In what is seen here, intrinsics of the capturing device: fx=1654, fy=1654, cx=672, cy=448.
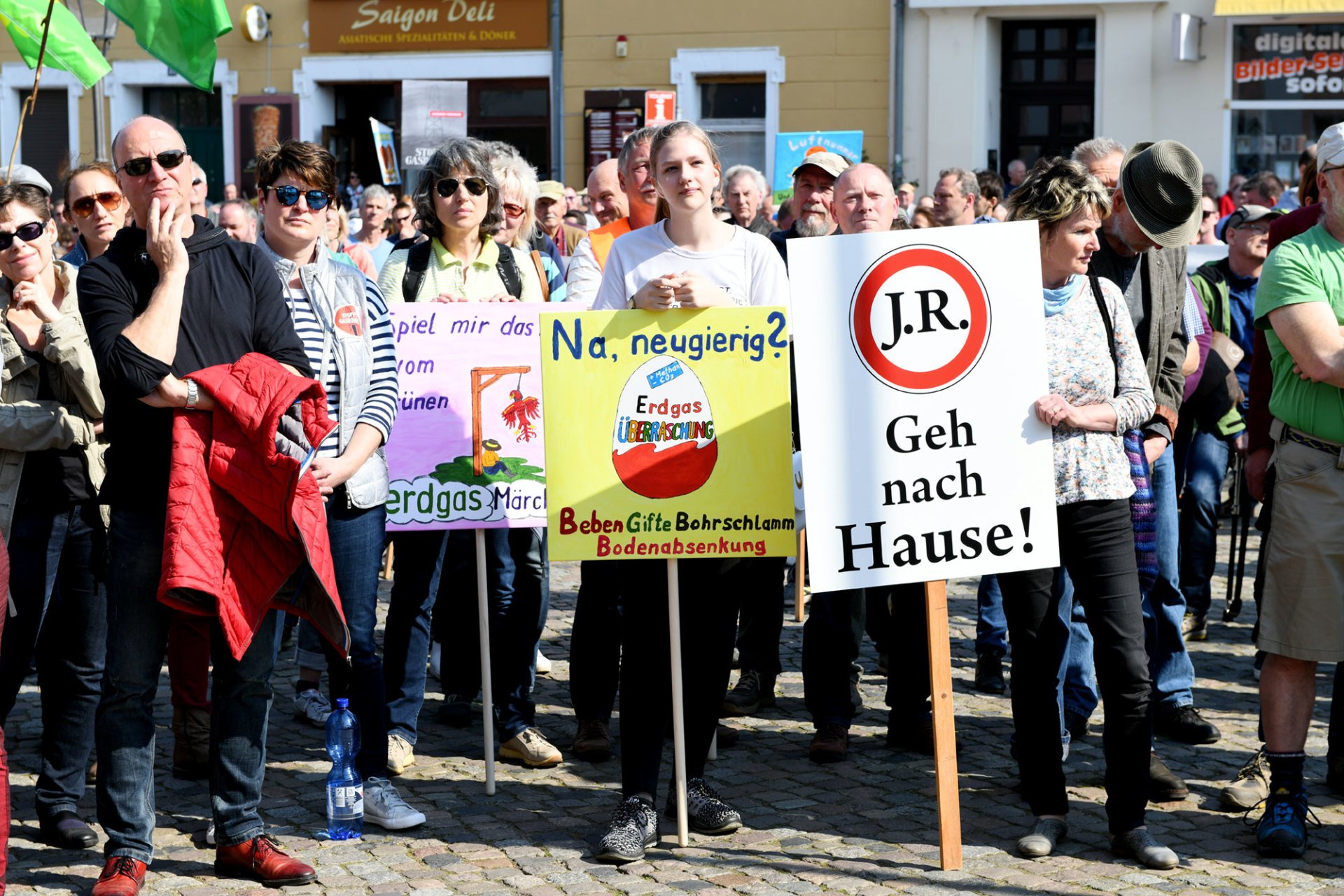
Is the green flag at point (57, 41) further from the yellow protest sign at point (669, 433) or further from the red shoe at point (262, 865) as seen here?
the red shoe at point (262, 865)

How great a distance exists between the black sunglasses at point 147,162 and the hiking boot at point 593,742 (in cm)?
256

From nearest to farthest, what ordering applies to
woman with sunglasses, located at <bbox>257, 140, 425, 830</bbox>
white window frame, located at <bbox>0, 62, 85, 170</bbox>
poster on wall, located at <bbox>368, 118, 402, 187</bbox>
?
woman with sunglasses, located at <bbox>257, 140, 425, 830</bbox> → poster on wall, located at <bbox>368, 118, 402, 187</bbox> → white window frame, located at <bbox>0, 62, 85, 170</bbox>

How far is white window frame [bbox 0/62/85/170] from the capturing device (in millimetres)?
22922

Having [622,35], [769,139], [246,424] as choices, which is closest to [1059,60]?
[769,139]

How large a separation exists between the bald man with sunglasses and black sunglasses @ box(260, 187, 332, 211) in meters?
0.45

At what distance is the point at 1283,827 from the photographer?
4879 mm

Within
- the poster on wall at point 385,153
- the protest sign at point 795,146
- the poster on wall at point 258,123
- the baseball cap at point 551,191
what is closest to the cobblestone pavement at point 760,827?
the baseball cap at point 551,191

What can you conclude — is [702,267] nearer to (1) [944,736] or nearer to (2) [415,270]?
(2) [415,270]

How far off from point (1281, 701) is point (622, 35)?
17.4 meters

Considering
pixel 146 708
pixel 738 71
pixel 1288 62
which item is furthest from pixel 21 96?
pixel 146 708

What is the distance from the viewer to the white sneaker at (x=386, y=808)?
517cm

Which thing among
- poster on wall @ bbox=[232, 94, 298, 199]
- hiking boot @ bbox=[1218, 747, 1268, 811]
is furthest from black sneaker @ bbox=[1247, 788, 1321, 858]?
poster on wall @ bbox=[232, 94, 298, 199]

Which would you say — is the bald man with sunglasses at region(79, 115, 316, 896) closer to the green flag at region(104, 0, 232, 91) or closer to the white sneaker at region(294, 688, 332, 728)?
the white sneaker at region(294, 688, 332, 728)

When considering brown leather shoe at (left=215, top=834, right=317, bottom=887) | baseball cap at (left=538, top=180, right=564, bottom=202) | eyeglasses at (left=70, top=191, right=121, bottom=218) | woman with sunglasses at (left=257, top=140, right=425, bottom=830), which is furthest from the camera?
baseball cap at (left=538, top=180, right=564, bottom=202)
